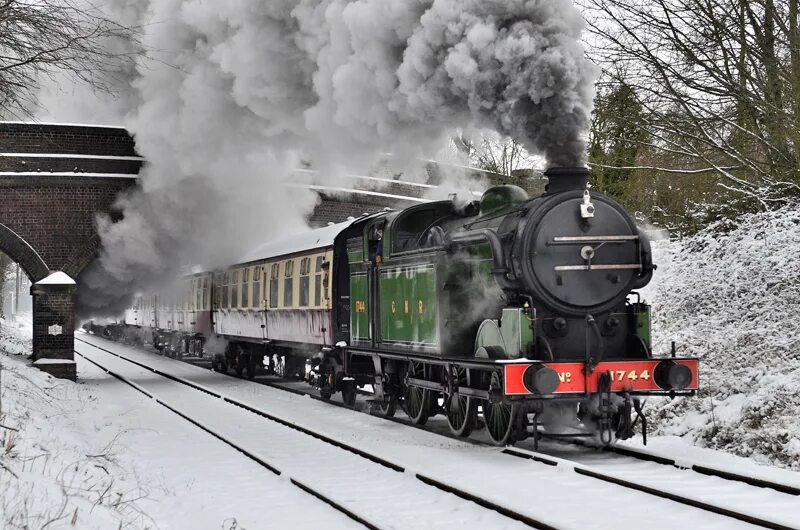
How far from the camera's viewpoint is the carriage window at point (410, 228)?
1174cm

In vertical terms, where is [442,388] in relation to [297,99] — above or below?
below

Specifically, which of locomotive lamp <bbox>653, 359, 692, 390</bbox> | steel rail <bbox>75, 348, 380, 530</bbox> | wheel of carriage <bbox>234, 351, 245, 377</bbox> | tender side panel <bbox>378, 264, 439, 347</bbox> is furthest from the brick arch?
locomotive lamp <bbox>653, 359, 692, 390</bbox>

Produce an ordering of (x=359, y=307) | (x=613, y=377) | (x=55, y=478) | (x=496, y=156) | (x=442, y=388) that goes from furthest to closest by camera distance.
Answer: (x=496, y=156)
(x=359, y=307)
(x=442, y=388)
(x=613, y=377)
(x=55, y=478)

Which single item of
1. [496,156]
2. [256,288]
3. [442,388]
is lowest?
[442,388]

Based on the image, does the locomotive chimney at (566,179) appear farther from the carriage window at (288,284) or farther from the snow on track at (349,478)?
the carriage window at (288,284)

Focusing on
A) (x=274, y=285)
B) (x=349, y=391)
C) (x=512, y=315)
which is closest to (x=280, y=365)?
(x=274, y=285)

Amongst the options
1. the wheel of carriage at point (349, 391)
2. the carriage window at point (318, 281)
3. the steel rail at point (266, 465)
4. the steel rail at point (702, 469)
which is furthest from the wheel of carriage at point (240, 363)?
the steel rail at point (702, 469)

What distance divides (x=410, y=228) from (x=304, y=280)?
521 cm

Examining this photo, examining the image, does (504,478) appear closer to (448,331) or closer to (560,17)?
(448,331)

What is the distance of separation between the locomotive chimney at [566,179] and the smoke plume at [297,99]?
181 millimetres

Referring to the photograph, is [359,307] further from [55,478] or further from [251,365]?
[251,365]

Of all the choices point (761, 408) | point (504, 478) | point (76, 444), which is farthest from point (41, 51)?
point (761, 408)

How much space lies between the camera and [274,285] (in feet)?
61.6

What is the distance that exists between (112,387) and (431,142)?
34.4 ft
